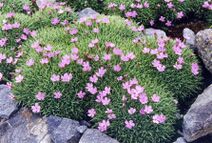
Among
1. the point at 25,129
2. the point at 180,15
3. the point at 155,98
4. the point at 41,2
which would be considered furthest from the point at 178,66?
the point at 41,2

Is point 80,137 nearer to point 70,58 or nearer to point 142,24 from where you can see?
point 70,58

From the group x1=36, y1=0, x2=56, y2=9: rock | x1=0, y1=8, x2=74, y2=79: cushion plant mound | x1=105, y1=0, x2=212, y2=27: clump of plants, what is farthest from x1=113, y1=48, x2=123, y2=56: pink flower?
x1=36, y1=0, x2=56, y2=9: rock

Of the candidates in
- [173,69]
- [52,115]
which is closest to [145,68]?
[173,69]

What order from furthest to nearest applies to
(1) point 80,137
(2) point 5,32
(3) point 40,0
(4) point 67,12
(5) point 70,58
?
(3) point 40,0 < (4) point 67,12 < (2) point 5,32 < (5) point 70,58 < (1) point 80,137

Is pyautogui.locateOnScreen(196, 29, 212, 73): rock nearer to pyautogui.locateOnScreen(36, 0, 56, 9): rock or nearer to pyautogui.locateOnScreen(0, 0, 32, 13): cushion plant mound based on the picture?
pyautogui.locateOnScreen(36, 0, 56, 9): rock

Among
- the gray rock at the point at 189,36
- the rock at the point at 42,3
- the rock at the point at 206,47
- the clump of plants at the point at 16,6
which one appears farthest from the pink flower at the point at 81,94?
the clump of plants at the point at 16,6

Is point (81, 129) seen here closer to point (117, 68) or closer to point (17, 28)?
point (117, 68)
